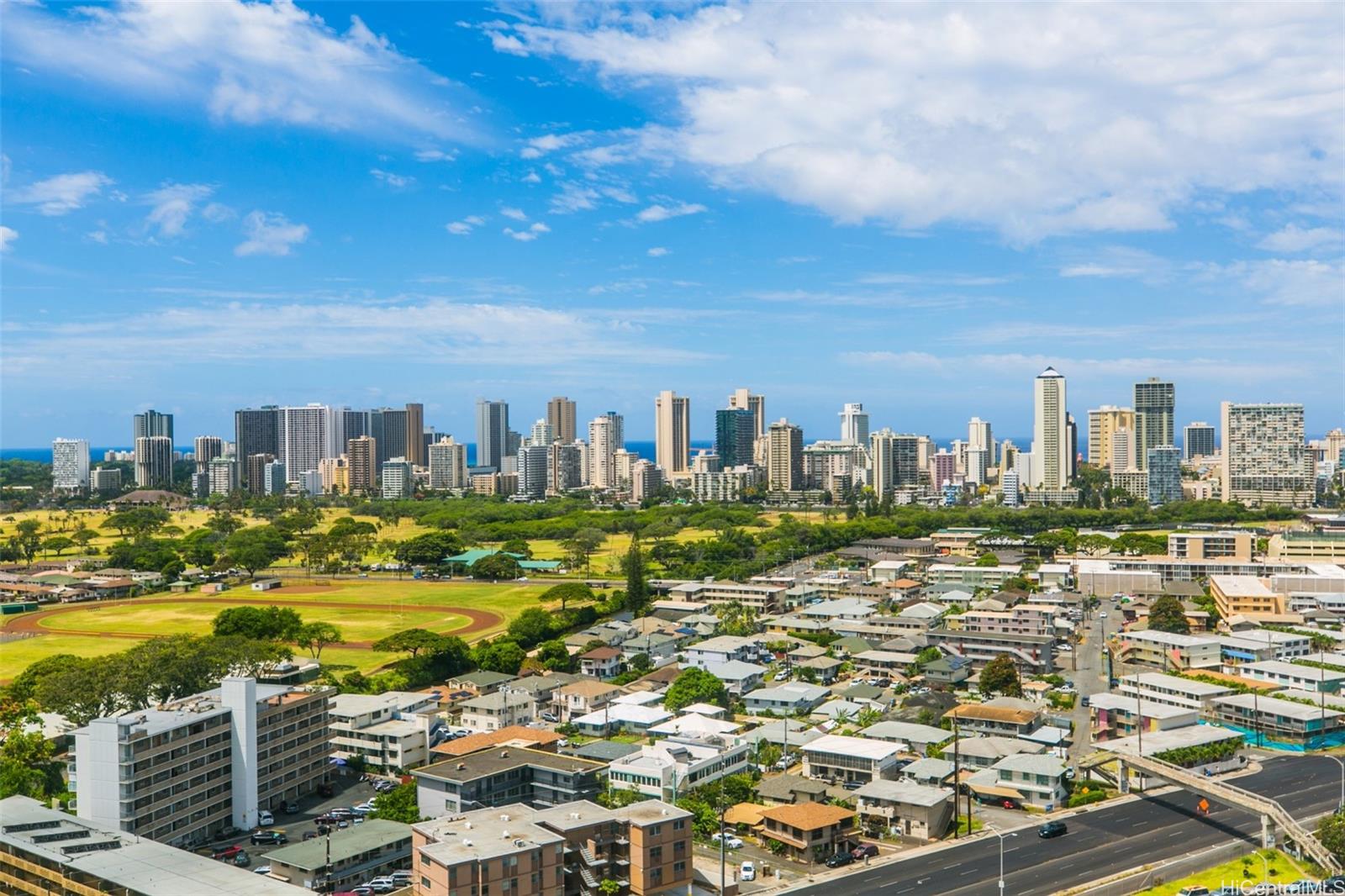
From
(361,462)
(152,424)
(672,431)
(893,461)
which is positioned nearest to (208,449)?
(152,424)

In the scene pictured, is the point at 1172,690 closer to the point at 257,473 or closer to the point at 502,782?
the point at 502,782

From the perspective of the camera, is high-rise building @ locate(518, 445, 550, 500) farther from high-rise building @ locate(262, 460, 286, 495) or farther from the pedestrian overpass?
the pedestrian overpass

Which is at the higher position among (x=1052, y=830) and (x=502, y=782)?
(x=502, y=782)

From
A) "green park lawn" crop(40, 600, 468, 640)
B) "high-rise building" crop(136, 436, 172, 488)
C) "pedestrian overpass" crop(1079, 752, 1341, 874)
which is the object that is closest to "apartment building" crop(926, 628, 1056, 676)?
"pedestrian overpass" crop(1079, 752, 1341, 874)

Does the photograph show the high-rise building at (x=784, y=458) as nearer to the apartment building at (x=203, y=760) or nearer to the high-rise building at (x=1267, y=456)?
the high-rise building at (x=1267, y=456)

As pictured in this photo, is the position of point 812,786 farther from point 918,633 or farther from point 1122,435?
point 1122,435

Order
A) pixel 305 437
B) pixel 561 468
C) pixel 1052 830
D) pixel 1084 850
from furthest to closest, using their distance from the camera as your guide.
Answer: pixel 305 437
pixel 561 468
pixel 1052 830
pixel 1084 850

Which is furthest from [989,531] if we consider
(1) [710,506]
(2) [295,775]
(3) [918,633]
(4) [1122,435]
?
(2) [295,775]
